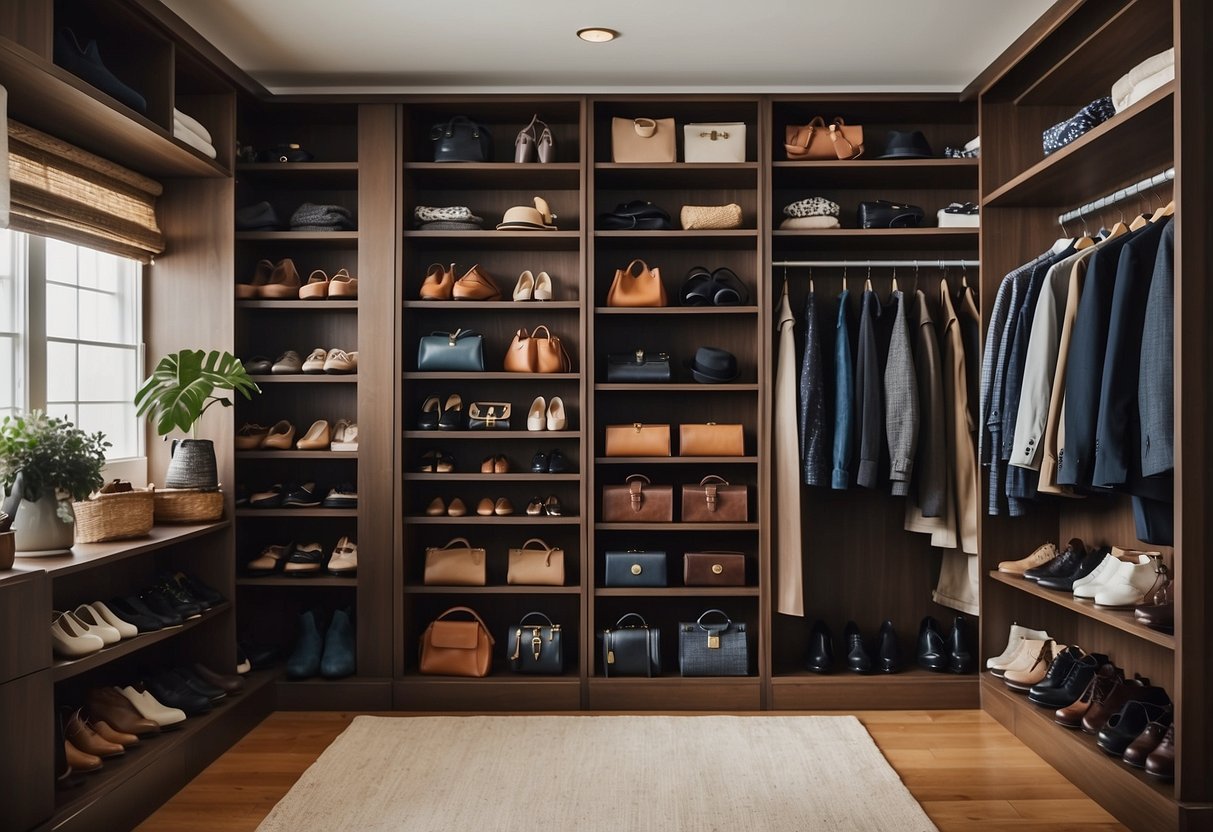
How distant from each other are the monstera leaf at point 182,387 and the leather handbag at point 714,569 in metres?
1.86

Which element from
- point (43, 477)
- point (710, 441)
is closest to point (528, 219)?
point (710, 441)

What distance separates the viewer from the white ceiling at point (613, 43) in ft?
11.0

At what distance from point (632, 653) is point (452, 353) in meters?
1.47

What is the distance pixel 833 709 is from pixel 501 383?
200cm

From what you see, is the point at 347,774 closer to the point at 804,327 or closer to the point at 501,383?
the point at 501,383

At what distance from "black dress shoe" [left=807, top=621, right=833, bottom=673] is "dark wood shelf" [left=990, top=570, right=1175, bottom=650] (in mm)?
720

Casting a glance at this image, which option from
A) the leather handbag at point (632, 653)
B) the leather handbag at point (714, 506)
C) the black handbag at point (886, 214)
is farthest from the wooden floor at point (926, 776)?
the black handbag at point (886, 214)

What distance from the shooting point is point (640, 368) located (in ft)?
13.3

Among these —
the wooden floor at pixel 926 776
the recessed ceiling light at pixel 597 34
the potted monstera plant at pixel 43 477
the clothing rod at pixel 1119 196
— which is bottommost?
the wooden floor at pixel 926 776

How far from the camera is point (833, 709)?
3963mm

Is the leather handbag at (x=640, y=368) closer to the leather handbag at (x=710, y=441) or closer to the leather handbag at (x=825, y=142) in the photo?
the leather handbag at (x=710, y=441)

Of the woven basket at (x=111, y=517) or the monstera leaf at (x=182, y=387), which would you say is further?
the monstera leaf at (x=182, y=387)

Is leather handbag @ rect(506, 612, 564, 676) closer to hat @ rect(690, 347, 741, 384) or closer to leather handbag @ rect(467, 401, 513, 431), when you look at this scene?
leather handbag @ rect(467, 401, 513, 431)

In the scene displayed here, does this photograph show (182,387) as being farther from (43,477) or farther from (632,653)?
(632,653)
